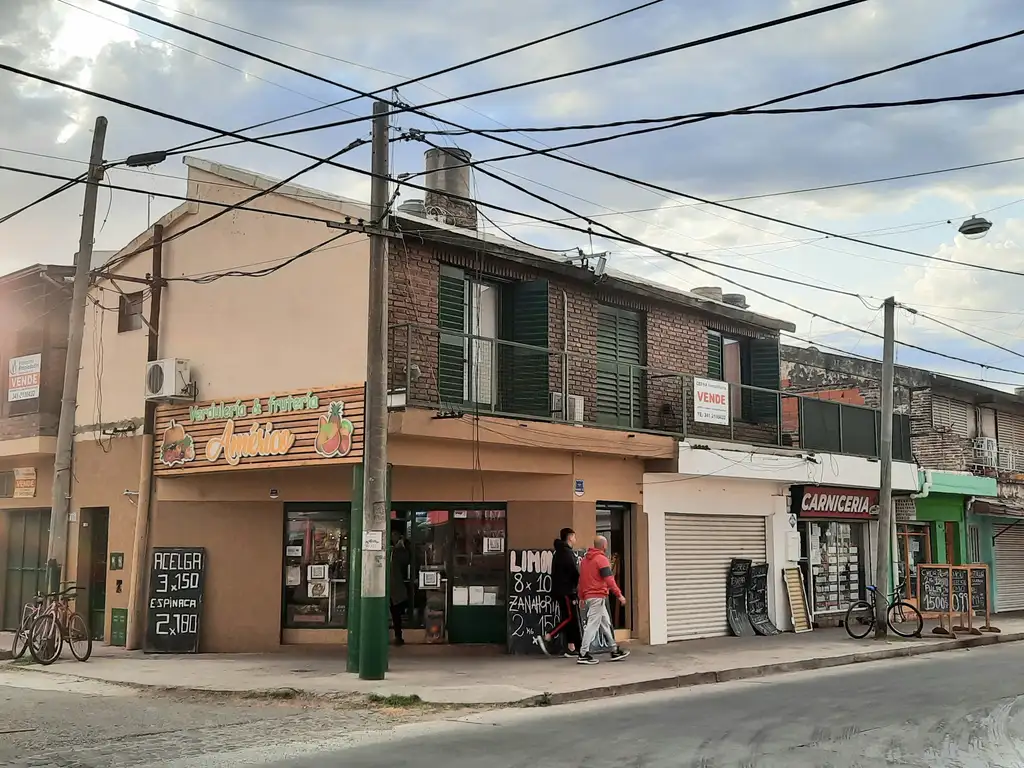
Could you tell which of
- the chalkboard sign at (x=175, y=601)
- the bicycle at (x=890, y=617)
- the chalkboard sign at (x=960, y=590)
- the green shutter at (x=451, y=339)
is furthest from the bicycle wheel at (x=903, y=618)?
the chalkboard sign at (x=175, y=601)

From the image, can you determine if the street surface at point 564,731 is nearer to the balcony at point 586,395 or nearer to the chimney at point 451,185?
the balcony at point 586,395

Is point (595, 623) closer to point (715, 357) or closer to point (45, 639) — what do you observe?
point (715, 357)

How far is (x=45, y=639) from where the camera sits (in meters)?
14.6

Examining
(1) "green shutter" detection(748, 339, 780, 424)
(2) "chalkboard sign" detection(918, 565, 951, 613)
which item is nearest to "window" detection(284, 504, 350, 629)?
(1) "green shutter" detection(748, 339, 780, 424)

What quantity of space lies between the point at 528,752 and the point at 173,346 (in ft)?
36.6

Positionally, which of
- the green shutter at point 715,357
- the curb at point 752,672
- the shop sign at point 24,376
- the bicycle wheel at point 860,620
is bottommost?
the curb at point 752,672

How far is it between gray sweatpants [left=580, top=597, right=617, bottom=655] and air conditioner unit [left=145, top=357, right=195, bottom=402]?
23.5 ft

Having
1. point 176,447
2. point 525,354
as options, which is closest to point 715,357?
point 525,354

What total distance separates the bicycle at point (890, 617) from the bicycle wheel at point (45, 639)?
1324 cm

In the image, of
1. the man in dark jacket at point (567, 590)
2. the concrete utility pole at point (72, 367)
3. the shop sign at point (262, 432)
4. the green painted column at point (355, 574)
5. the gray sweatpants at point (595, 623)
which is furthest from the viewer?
the concrete utility pole at point (72, 367)

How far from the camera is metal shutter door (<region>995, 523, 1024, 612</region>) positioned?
1104 inches

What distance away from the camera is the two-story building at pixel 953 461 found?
25.5 metres

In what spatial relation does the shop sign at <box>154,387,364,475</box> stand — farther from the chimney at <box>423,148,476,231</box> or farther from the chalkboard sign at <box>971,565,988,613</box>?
the chalkboard sign at <box>971,565,988,613</box>

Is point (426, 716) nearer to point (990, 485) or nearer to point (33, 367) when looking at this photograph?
point (33, 367)
